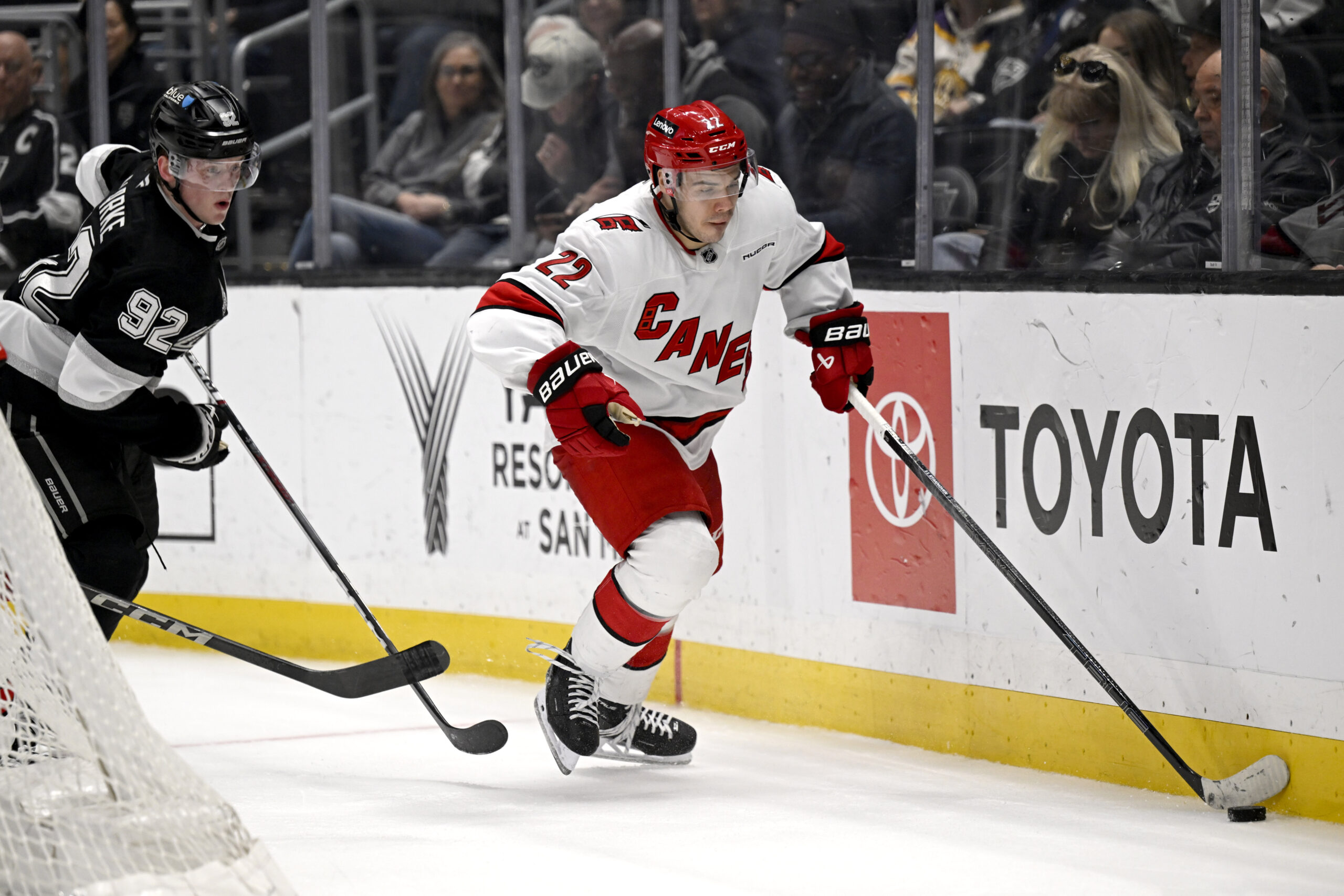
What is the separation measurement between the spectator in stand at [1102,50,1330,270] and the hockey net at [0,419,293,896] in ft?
6.84

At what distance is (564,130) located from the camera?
4680 mm

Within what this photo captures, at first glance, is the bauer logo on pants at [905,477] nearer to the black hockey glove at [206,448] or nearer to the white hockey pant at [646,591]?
the white hockey pant at [646,591]

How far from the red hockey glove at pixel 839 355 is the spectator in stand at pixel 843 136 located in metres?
0.53

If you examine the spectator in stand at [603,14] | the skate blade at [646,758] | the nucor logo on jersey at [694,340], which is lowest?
the skate blade at [646,758]

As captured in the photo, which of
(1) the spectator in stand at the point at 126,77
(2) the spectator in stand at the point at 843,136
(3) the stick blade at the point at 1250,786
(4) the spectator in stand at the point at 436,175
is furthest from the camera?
(1) the spectator in stand at the point at 126,77

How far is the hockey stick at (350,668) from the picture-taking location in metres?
3.31

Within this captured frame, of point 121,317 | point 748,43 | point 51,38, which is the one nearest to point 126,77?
point 51,38

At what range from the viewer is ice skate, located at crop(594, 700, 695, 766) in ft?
11.6

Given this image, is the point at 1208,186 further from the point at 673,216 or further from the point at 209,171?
the point at 209,171

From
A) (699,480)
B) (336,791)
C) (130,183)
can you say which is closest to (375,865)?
(336,791)

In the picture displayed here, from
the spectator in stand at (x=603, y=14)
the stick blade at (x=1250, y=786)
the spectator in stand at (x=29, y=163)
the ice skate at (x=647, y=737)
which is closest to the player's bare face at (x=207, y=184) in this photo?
the ice skate at (x=647, y=737)

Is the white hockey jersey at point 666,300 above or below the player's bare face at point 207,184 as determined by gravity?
below

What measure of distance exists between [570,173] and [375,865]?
236 centimetres

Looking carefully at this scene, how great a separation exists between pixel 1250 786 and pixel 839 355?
3.74 feet
